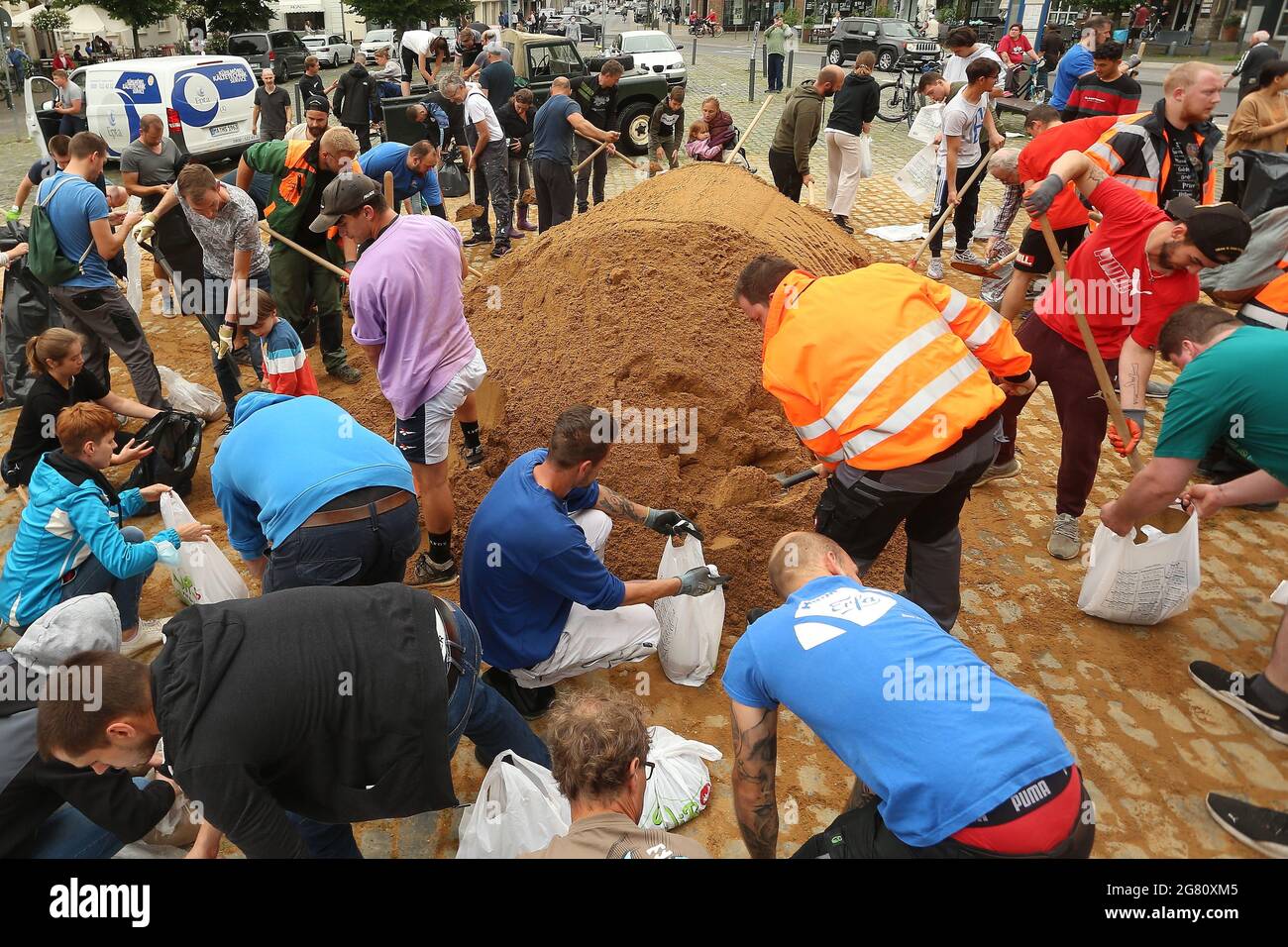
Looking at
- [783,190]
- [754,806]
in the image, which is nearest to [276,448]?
[754,806]

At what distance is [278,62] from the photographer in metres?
25.3

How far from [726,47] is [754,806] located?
139 ft

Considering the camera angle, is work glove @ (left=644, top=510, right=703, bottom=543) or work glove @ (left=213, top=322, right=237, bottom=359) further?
work glove @ (left=213, top=322, right=237, bottom=359)

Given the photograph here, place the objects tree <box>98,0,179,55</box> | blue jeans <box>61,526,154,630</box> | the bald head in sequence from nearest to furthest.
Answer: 1. the bald head
2. blue jeans <box>61,526,154,630</box>
3. tree <box>98,0,179,55</box>

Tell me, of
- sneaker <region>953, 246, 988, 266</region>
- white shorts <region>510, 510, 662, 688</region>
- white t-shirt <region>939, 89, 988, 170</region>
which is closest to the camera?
white shorts <region>510, 510, 662, 688</region>

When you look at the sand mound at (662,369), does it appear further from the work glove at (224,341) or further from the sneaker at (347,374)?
the work glove at (224,341)

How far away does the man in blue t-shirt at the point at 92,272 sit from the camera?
5.12 meters

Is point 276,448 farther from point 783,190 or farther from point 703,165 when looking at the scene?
point 783,190

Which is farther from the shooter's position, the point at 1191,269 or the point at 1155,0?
the point at 1155,0

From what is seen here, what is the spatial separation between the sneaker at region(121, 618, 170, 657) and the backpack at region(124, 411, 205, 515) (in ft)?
3.88

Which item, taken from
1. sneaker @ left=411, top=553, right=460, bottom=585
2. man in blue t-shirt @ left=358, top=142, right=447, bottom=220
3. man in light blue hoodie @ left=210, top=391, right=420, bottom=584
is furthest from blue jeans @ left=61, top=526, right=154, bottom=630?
man in blue t-shirt @ left=358, top=142, right=447, bottom=220

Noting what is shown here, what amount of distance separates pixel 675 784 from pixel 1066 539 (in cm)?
280

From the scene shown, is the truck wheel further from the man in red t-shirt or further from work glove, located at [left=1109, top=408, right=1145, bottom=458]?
work glove, located at [left=1109, top=408, right=1145, bottom=458]

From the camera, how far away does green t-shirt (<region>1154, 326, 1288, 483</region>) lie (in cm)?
287
